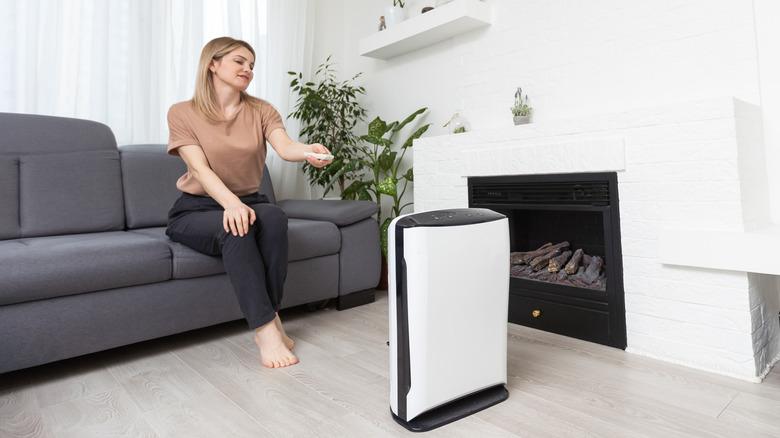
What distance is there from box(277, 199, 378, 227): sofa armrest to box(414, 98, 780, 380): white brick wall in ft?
2.99

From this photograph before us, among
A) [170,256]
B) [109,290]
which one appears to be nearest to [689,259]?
[170,256]

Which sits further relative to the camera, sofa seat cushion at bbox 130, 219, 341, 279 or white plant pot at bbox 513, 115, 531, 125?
white plant pot at bbox 513, 115, 531, 125

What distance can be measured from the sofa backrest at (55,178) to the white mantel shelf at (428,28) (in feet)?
5.09

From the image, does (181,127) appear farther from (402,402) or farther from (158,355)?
(402,402)

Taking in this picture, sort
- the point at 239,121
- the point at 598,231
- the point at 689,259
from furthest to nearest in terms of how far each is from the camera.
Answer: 1. the point at 598,231
2. the point at 239,121
3. the point at 689,259

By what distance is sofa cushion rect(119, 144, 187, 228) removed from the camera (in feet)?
7.09

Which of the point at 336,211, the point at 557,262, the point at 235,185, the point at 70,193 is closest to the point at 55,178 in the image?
the point at 70,193

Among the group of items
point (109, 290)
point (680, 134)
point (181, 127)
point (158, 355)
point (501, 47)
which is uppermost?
point (501, 47)

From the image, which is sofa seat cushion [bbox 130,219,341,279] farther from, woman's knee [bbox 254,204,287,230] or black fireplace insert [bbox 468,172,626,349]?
black fireplace insert [bbox 468,172,626,349]

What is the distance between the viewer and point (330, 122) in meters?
2.94

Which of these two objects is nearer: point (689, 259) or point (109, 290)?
point (689, 259)

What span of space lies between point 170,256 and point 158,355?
37 centimetres

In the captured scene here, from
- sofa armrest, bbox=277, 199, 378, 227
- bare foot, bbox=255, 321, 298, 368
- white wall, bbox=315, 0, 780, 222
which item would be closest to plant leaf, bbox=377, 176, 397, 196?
sofa armrest, bbox=277, 199, 378, 227

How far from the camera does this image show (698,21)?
64.9 inches
